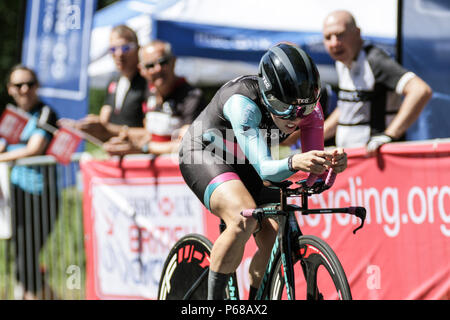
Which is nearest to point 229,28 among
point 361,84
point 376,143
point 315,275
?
point 361,84

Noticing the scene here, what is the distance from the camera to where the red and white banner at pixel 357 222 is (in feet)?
16.7

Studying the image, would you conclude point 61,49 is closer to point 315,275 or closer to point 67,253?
point 67,253

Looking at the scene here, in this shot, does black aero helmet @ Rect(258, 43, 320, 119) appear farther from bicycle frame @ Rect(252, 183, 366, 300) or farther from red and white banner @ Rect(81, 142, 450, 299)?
red and white banner @ Rect(81, 142, 450, 299)

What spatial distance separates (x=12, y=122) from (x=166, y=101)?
191 centimetres

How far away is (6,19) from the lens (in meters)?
29.7

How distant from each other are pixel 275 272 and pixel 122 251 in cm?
307

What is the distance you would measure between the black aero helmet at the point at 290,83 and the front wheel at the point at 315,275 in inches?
27.9

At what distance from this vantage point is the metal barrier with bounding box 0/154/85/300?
7.65 meters

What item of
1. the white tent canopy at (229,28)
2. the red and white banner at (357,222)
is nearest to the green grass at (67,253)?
the red and white banner at (357,222)

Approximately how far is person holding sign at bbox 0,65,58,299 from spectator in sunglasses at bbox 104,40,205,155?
1553mm

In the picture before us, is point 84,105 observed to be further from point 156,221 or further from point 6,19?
point 6,19

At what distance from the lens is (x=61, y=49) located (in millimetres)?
12359

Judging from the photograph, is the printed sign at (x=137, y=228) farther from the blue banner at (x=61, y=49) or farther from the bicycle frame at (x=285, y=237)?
the blue banner at (x=61, y=49)
